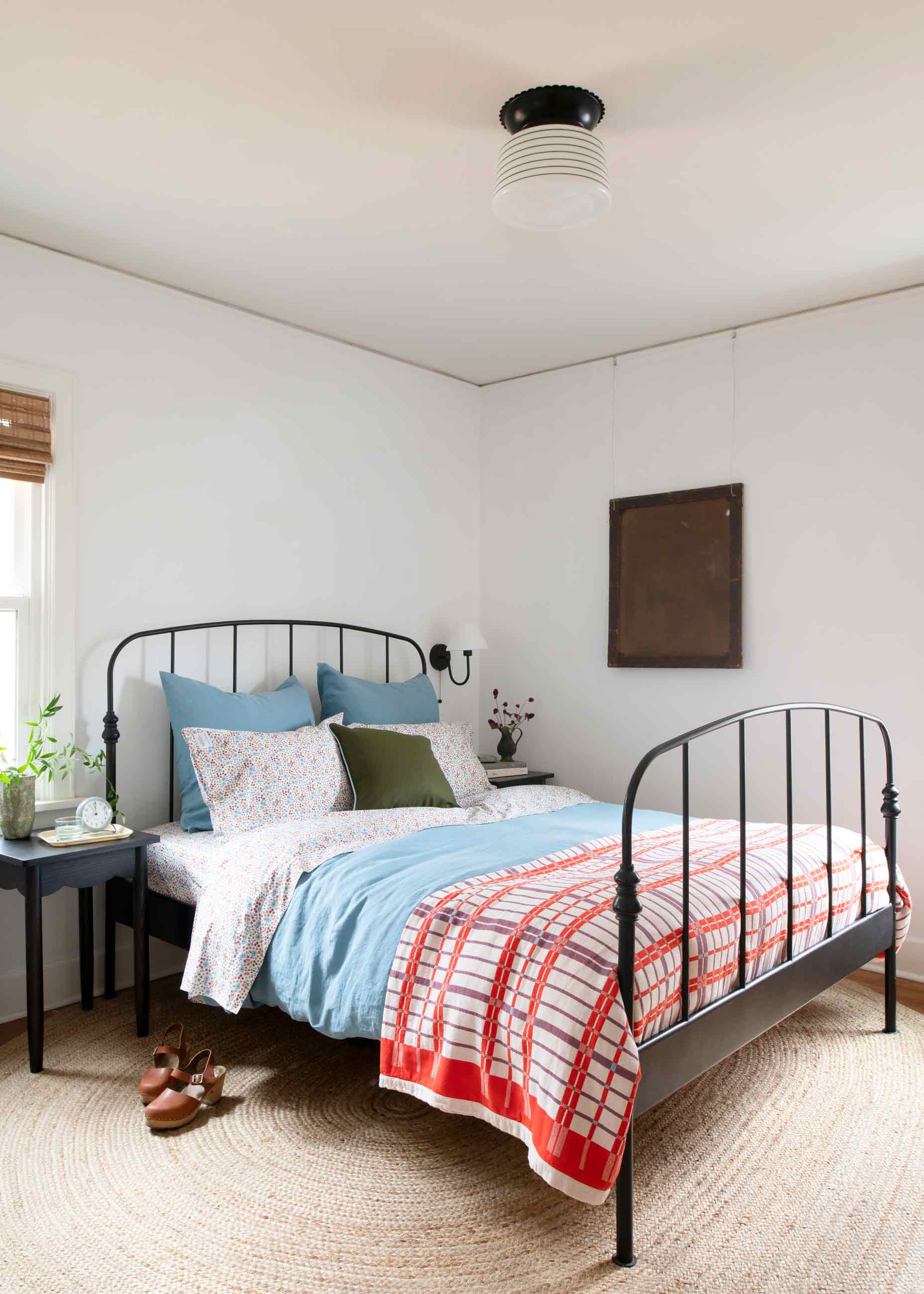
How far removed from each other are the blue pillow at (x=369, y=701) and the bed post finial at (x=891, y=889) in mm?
1734

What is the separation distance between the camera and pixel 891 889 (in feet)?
9.71

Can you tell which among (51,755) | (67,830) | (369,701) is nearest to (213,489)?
(369,701)

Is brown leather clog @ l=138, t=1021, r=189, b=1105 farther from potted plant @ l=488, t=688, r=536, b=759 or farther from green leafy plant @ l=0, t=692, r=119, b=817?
potted plant @ l=488, t=688, r=536, b=759

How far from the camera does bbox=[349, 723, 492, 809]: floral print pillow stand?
3.64 metres

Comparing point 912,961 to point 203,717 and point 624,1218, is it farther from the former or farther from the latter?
point 203,717

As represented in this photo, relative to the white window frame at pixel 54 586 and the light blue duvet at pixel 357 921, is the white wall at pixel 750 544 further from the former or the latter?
the white window frame at pixel 54 586

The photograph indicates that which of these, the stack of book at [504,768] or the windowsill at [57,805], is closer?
the windowsill at [57,805]

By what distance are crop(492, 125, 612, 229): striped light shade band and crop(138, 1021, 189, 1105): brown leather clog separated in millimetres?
2347

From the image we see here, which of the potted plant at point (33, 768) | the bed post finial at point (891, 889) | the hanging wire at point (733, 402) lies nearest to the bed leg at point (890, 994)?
the bed post finial at point (891, 889)

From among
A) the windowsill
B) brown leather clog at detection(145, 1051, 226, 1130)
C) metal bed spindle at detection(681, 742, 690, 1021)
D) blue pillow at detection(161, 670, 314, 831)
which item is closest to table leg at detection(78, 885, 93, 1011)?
the windowsill

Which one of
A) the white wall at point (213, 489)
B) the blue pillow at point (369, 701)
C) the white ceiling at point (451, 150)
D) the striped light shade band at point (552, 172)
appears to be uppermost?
the white ceiling at point (451, 150)

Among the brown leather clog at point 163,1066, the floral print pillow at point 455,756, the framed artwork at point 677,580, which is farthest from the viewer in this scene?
the framed artwork at point 677,580

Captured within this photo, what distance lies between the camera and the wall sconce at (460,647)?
172 inches

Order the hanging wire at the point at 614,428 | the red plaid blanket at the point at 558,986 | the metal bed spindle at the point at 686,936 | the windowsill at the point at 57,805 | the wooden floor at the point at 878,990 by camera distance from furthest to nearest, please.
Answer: the hanging wire at the point at 614,428 < the windowsill at the point at 57,805 < the wooden floor at the point at 878,990 < the metal bed spindle at the point at 686,936 < the red plaid blanket at the point at 558,986
